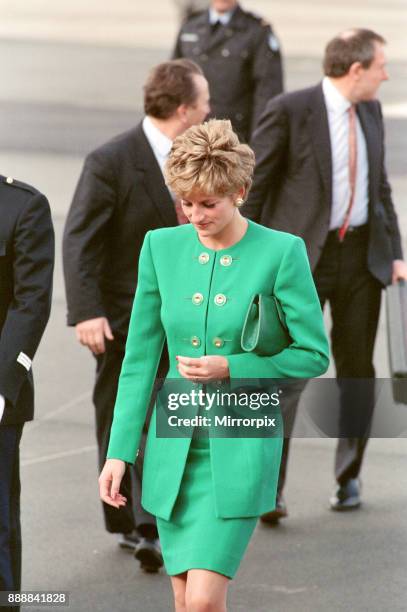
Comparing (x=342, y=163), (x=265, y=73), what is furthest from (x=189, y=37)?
(x=342, y=163)

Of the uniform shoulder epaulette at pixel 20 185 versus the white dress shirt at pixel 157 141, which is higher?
the uniform shoulder epaulette at pixel 20 185

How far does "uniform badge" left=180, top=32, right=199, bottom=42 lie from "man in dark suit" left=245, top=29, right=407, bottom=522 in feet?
11.7

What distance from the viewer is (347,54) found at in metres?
6.76

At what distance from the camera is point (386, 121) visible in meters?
16.0

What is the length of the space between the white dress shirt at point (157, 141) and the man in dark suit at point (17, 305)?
1.36 m

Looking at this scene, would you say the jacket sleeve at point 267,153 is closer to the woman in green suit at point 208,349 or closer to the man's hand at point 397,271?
the man's hand at point 397,271

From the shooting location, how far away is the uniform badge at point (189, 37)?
10.3m

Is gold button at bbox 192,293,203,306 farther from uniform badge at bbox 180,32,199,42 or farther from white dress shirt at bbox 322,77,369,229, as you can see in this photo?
uniform badge at bbox 180,32,199,42

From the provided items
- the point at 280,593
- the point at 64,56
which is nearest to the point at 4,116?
the point at 64,56

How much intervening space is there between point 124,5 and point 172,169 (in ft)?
79.3

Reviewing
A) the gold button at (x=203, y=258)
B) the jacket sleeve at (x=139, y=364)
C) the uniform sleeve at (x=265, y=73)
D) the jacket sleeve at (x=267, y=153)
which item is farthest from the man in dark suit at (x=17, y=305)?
the uniform sleeve at (x=265, y=73)

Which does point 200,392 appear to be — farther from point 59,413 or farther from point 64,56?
point 64,56

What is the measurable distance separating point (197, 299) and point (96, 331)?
6.24ft

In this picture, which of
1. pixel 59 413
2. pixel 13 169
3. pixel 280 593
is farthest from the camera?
pixel 13 169
